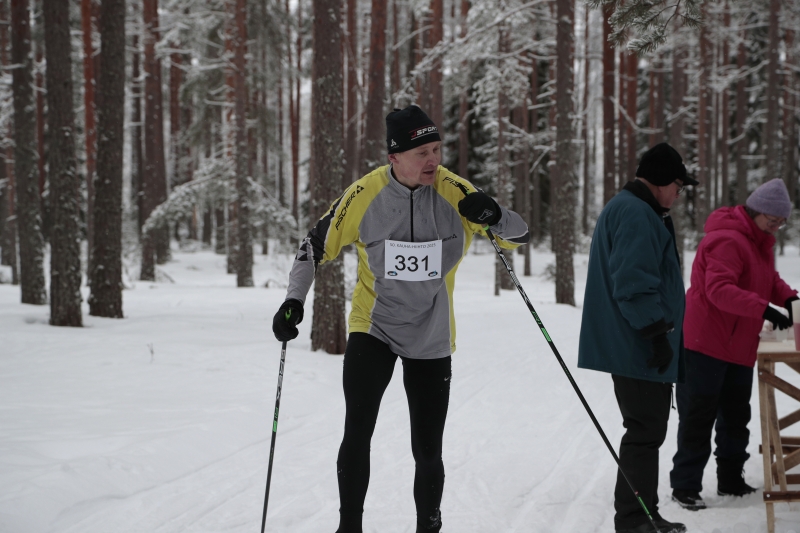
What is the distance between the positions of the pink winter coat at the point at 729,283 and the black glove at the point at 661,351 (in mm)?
839

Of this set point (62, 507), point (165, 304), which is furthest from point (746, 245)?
point (165, 304)

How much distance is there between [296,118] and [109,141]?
2012 cm

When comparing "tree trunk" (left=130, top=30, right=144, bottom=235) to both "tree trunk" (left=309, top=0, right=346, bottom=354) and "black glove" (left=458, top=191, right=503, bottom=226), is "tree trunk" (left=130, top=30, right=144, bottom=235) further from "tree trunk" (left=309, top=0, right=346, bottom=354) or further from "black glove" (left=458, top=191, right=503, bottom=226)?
"black glove" (left=458, top=191, right=503, bottom=226)

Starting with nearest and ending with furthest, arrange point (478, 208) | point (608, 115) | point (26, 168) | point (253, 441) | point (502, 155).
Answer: point (478, 208) → point (253, 441) → point (26, 168) → point (502, 155) → point (608, 115)

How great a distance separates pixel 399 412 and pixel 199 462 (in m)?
2.12

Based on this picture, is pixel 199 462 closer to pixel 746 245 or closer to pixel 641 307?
pixel 641 307

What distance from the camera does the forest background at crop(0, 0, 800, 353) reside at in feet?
31.0

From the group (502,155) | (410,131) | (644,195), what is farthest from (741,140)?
(410,131)

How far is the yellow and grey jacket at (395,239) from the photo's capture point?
3.35m

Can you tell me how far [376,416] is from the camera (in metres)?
3.30

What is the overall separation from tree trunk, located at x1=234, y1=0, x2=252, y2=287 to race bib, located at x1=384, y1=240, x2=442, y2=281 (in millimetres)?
15132

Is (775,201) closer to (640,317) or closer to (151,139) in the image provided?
(640,317)

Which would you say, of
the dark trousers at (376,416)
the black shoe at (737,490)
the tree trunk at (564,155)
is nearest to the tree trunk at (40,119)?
the tree trunk at (564,155)

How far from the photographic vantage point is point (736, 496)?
4387 mm
